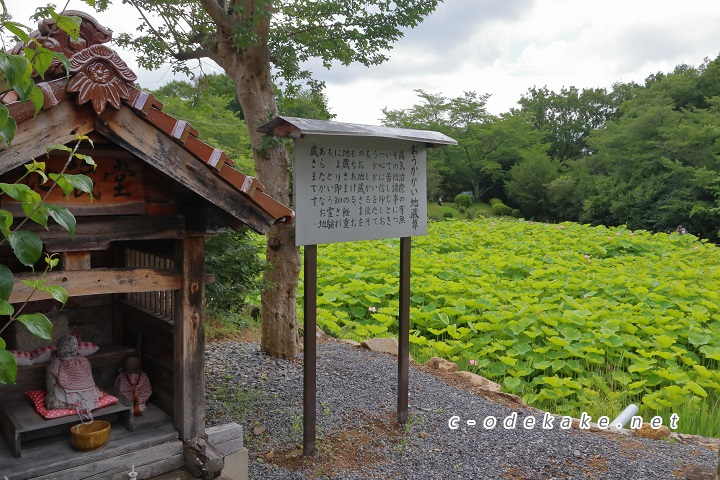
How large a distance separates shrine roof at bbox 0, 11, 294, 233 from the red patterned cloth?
1518 millimetres

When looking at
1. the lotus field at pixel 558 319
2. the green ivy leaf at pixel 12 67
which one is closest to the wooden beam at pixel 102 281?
the green ivy leaf at pixel 12 67

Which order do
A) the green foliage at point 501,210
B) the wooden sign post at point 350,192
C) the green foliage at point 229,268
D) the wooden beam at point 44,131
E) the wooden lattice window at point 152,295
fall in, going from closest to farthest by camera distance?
the wooden beam at point 44,131
the wooden lattice window at point 152,295
the wooden sign post at point 350,192
the green foliage at point 229,268
the green foliage at point 501,210

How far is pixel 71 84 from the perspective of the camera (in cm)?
266

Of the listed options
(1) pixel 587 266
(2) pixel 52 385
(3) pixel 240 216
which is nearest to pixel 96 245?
(3) pixel 240 216

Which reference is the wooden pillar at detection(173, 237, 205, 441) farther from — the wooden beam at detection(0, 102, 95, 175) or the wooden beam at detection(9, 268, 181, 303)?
the wooden beam at detection(0, 102, 95, 175)

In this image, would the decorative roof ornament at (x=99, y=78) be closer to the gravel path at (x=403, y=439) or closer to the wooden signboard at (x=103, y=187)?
the wooden signboard at (x=103, y=187)

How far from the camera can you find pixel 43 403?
3654 millimetres

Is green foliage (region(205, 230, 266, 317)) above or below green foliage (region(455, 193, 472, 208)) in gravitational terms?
below

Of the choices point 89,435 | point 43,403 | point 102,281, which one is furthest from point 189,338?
point 43,403

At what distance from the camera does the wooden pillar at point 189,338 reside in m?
3.55

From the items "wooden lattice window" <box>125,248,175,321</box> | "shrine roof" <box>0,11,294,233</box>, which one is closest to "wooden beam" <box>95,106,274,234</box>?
"shrine roof" <box>0,11,294,233</box>

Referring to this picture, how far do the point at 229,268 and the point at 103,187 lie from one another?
2261 mm

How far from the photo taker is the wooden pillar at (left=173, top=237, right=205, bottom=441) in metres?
3.55

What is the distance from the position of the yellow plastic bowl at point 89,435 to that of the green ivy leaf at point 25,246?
1975 mm
